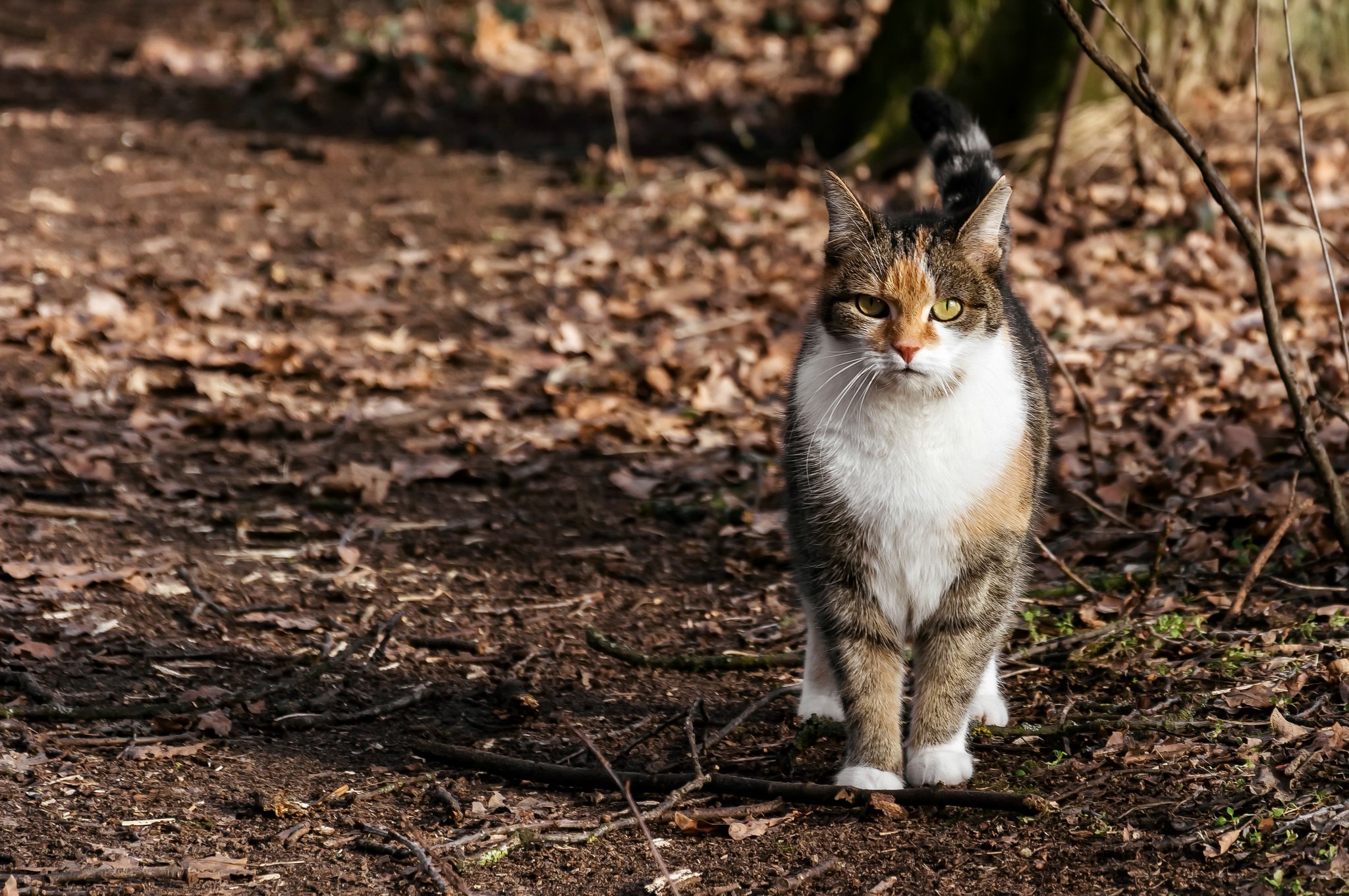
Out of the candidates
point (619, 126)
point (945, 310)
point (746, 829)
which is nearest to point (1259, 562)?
point (945, 310)

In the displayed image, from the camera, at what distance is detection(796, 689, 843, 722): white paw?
12.2 feet

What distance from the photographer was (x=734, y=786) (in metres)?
3.30

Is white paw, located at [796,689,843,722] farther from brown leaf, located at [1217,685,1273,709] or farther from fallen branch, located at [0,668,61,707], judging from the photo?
fallen branch, located at [0,668,61,707]

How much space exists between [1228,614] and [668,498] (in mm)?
2328

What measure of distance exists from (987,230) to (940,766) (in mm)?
1344

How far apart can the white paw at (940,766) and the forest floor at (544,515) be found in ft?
0.26

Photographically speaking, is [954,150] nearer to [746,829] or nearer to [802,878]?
[746,829]

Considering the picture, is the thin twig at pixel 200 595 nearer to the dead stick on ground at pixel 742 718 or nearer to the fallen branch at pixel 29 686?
the fallen branch at pixel 29 686

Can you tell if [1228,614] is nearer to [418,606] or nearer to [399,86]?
[418,606]

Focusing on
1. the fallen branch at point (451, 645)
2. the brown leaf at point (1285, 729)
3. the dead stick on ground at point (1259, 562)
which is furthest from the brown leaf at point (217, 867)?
the dead stick on ground at point (1259, 562)

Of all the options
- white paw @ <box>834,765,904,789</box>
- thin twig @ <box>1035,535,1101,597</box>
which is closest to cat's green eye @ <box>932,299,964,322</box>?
thin twig @ <box>1035,535,1101,597</box>

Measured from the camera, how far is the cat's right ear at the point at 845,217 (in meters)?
3.42

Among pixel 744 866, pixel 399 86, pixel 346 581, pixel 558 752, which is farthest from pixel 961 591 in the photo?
pixel 399 86

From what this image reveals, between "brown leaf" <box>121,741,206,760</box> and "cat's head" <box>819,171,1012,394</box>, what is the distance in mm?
1983
